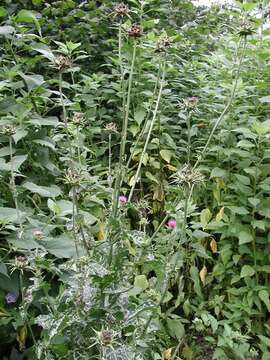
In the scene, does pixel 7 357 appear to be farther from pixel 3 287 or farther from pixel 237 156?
pixel 237 156

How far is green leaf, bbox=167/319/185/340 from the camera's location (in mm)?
2236

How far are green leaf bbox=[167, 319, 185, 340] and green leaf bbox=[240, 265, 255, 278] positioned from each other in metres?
0.35

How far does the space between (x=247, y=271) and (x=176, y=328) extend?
0.40 meters

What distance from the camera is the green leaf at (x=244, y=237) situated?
2.31 metres

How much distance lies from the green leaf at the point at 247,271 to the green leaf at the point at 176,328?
35 centimetres

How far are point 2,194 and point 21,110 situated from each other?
31 centimetres

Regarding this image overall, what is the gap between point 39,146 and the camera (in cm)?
201

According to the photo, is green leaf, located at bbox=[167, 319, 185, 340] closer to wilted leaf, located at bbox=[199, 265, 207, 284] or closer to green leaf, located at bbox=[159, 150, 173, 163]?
wilted leaf, located at bbox=[199, 265, 207, 284]

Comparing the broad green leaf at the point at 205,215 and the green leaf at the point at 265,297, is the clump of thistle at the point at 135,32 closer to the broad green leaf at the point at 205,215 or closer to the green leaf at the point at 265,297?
the broad green leaf at the point at 205,215

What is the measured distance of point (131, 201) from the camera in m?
2.66

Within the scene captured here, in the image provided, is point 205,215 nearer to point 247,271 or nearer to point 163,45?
point 247,271

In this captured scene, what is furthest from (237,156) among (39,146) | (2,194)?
(2,194)

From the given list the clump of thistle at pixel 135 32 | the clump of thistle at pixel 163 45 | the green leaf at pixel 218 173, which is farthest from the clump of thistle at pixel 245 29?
the green leaf at pixel 218 173

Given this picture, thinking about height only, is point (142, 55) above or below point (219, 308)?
above
